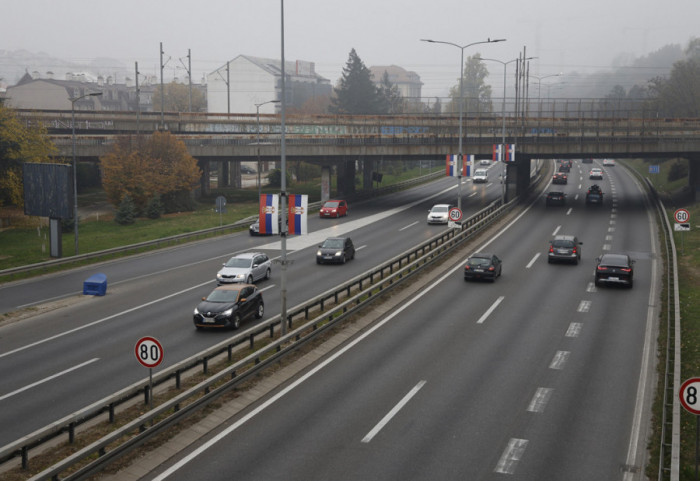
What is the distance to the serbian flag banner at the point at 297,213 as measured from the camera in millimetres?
24703

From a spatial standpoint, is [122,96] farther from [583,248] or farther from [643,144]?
[583,248]

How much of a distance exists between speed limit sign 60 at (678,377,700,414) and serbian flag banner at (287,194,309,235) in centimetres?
1347

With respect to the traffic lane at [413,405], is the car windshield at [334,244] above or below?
above

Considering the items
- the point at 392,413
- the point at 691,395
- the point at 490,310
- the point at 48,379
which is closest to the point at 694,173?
the point at 490,310

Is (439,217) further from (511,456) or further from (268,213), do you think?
(511,456)

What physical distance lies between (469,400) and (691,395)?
680cm

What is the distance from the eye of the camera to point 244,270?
36.0 meters

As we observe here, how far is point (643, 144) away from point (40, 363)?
64.6 m

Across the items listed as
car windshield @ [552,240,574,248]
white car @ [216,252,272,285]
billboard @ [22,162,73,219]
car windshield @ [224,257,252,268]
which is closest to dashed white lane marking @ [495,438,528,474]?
white car @ [216,252,272,285]

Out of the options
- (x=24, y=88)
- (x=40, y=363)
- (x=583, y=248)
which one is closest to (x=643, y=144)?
(x=583, y=248)

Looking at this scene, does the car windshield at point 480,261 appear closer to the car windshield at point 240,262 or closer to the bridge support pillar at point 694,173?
the car windshield at point 240,262

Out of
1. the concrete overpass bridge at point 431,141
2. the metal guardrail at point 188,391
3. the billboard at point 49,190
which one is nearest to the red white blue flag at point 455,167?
the metal guardrail at point 188,391

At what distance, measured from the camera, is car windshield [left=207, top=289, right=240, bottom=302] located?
28188 mm

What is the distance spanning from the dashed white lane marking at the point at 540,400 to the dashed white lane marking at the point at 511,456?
229cm
